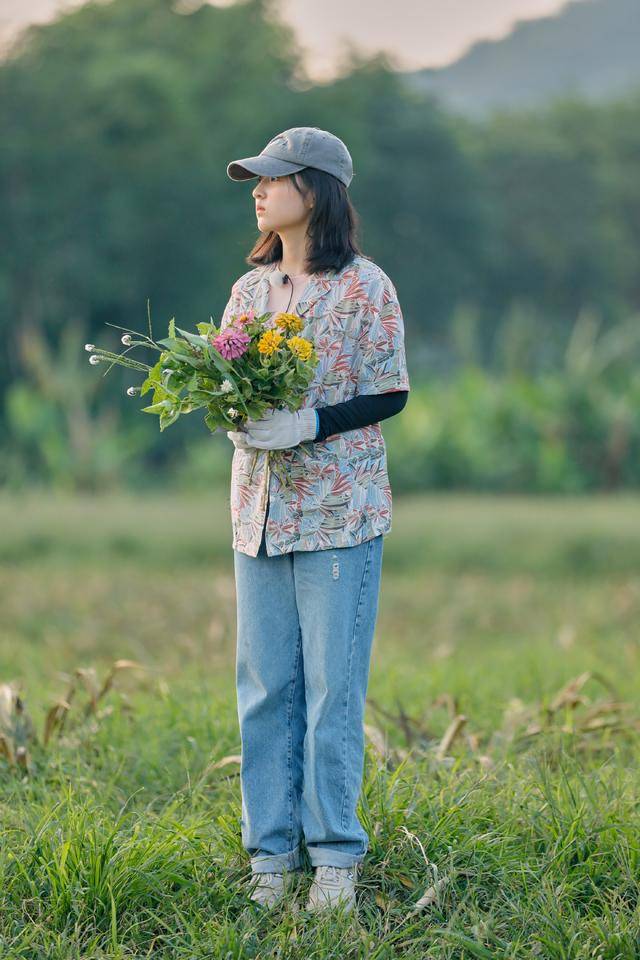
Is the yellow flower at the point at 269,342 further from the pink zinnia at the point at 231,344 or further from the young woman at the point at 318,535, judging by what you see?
the young woman at the point at 318,535

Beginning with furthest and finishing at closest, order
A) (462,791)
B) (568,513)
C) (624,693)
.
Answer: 1. (568,513)
2. (624,693)
3. (462,791)

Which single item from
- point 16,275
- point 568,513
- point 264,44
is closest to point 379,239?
point 264,44

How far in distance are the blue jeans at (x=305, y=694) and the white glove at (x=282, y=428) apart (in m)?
0.26

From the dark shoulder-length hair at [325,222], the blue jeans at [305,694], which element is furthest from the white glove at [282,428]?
the dark shoulder-length hair at [325,222]

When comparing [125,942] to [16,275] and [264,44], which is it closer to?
[16,275]

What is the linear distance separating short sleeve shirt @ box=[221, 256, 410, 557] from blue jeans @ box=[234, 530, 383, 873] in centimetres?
5

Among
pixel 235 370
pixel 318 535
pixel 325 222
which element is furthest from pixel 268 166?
pixel 318 535

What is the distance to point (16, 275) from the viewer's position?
24.1m

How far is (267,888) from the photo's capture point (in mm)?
2939

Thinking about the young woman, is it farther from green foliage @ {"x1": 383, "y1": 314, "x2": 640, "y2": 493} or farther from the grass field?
green foliage @ {"x1": 383, "y1": 314, "x2": 640, "y2": 493}

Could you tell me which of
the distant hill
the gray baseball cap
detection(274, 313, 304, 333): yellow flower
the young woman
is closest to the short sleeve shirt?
the young woman

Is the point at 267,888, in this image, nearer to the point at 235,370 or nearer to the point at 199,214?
the point at 235,370

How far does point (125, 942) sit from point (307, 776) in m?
0.54

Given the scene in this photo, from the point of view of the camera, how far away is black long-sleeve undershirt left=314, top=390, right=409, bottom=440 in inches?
112
